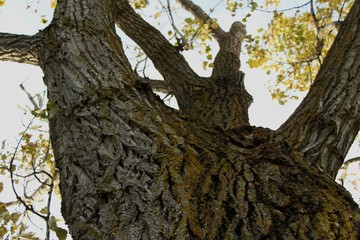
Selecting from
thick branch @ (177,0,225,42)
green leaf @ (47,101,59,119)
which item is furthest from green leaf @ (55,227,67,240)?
thick branch @ (177,0,225,42)

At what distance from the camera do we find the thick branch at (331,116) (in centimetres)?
257

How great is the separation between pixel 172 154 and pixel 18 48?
6.39ft

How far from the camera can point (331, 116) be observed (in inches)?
104

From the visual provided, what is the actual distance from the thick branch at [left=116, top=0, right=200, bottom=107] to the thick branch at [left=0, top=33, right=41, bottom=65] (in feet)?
3.89

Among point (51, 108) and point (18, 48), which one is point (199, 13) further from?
point (51, 108)

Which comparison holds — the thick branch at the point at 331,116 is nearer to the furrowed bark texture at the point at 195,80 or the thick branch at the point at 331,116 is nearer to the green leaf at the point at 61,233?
the furrowed bark texture at the point at 195,80

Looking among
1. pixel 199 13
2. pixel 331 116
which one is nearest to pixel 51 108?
pixel 331 116

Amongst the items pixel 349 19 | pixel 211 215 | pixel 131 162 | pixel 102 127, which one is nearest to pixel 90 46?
pixel 102 127

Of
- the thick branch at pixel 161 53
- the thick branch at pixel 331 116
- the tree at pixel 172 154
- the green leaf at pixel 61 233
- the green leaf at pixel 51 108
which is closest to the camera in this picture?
the tree at pixel 172 154

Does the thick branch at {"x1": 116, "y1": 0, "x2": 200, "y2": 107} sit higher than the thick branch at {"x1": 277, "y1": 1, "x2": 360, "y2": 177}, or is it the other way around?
the thick branch at {"x1": 116, "y1": 0, "x2": 200, "y2": 107}

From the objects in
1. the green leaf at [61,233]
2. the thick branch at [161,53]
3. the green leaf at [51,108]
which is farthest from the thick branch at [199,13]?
the green leaf at [61,233]

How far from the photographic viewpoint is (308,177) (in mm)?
1997

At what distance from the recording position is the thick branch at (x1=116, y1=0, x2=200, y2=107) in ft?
13.3

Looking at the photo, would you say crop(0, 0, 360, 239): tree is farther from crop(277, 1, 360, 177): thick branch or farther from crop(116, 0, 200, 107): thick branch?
crop(116, 0, 200, 107): thick branch
